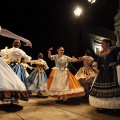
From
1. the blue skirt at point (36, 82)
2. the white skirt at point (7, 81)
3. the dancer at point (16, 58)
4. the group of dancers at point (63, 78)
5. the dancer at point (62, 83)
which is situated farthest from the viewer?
the blue skirt at point (36, 82)

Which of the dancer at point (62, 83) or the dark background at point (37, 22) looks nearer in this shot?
the dancer at point (62, 83)

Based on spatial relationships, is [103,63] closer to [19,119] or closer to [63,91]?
[63,91]

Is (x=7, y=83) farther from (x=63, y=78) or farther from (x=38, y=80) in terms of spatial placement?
(x=38, y=80)

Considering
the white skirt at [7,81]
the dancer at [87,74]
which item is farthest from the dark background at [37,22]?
the white skirt at [7,81]

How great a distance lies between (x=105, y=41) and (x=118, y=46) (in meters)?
0.38

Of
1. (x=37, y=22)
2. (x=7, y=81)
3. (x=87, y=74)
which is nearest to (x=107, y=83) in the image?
(x=7, y=81)

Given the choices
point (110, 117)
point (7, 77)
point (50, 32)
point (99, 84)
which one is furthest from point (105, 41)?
point (50, 32)

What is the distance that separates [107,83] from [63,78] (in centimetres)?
183

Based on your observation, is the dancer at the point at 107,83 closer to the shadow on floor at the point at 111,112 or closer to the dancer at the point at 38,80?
the shadow on floor at the point at 111,112

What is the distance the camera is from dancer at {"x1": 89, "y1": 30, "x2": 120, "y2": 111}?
12.4 ft

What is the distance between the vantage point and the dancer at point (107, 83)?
3.77 metres

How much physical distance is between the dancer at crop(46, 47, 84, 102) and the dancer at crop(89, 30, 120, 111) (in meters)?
1.19

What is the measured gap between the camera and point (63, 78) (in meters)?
5.60

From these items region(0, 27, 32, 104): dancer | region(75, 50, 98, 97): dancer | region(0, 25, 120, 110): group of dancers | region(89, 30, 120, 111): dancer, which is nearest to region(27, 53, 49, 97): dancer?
region(0, 25, 120, 110): group of dancers
